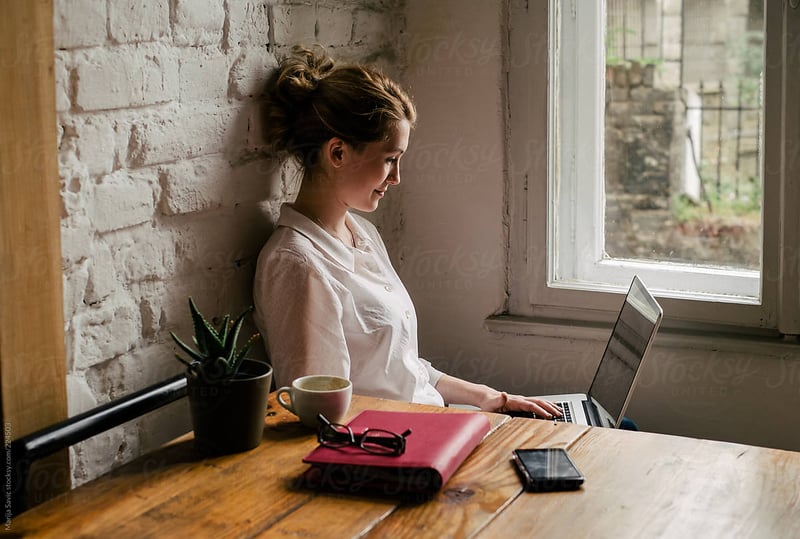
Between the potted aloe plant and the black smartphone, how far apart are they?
43cm

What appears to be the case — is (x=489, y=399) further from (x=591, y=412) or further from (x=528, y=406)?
(x=591, y=412)

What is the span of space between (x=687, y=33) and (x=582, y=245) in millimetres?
651

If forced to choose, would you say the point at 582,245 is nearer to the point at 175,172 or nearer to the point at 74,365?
the point at 175,172

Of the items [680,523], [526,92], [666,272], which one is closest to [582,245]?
[666,272]

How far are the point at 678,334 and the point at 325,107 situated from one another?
44.6 inches

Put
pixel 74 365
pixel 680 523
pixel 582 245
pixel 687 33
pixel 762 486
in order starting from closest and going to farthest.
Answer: pixel 680 523 → pixel 762 486 → pixel 74 365 → pixel 687 33 → pixel 582 245

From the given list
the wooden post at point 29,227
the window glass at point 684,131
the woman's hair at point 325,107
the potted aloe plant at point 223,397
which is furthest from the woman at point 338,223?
the window glass at point 684,131

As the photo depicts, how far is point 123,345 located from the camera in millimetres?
1762

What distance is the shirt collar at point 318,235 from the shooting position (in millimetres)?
2070

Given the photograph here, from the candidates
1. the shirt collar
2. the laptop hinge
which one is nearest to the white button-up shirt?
the shirt collar

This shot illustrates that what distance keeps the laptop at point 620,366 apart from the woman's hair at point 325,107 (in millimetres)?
713

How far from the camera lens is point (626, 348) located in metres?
2.23

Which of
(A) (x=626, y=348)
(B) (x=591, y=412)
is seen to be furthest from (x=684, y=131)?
(B) (x=591, y=412)

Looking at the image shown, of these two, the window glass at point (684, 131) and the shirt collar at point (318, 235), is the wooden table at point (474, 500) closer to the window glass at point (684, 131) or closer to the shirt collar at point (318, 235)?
the shirt collar at point (318, 235)
